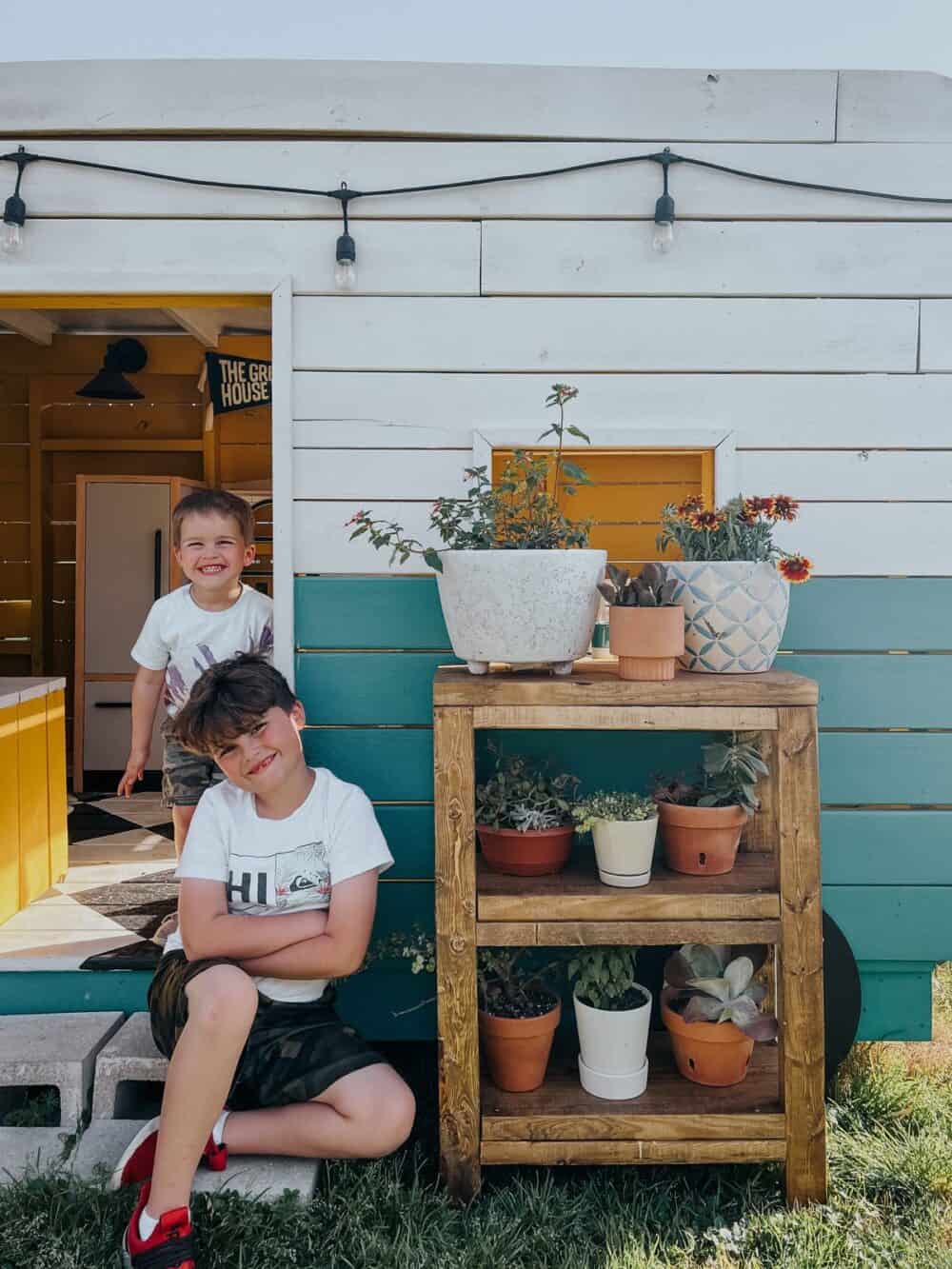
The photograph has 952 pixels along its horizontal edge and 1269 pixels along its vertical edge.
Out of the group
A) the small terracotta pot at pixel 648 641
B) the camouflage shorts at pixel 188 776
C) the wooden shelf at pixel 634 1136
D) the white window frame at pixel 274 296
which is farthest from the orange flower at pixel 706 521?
the camouflage shorts at pixel 188 776

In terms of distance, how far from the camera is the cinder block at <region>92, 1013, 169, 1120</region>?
2.24 metres

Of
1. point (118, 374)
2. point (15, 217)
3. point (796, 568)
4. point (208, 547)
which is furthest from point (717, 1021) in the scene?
point (118, 374)

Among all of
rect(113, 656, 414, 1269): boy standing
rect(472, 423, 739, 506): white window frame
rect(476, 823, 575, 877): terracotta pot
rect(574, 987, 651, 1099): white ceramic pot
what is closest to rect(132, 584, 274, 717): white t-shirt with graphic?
rect(113, 656, 414, 1269): boy standing

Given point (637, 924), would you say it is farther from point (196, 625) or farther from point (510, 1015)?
point (196, 625)

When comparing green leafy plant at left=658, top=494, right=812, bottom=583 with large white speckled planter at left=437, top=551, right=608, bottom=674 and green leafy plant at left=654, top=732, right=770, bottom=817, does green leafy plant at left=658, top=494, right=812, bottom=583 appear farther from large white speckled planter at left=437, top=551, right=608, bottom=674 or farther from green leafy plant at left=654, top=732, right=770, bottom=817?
green leafy plant at left=654, top=732, right=770, bottom=817

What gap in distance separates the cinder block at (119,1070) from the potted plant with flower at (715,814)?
3.98 ft

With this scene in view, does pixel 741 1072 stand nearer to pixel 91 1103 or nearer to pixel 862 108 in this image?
pixel 91 1103

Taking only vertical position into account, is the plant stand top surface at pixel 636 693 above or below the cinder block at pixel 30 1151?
above

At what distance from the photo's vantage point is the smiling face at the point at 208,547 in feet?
8.23

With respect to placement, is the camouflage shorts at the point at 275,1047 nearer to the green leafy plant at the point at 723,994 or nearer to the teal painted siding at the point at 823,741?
the teal painted siding at the point at 823,741

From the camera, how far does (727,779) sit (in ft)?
7.34

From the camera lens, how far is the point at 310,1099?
6.68 ft

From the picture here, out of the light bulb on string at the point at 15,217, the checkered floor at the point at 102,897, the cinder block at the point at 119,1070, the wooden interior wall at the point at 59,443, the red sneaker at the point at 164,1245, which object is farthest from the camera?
the wooden interior wall at the point at 59,443

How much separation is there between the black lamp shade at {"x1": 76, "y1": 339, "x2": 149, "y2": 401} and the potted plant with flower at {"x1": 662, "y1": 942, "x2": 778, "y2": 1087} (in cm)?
473
